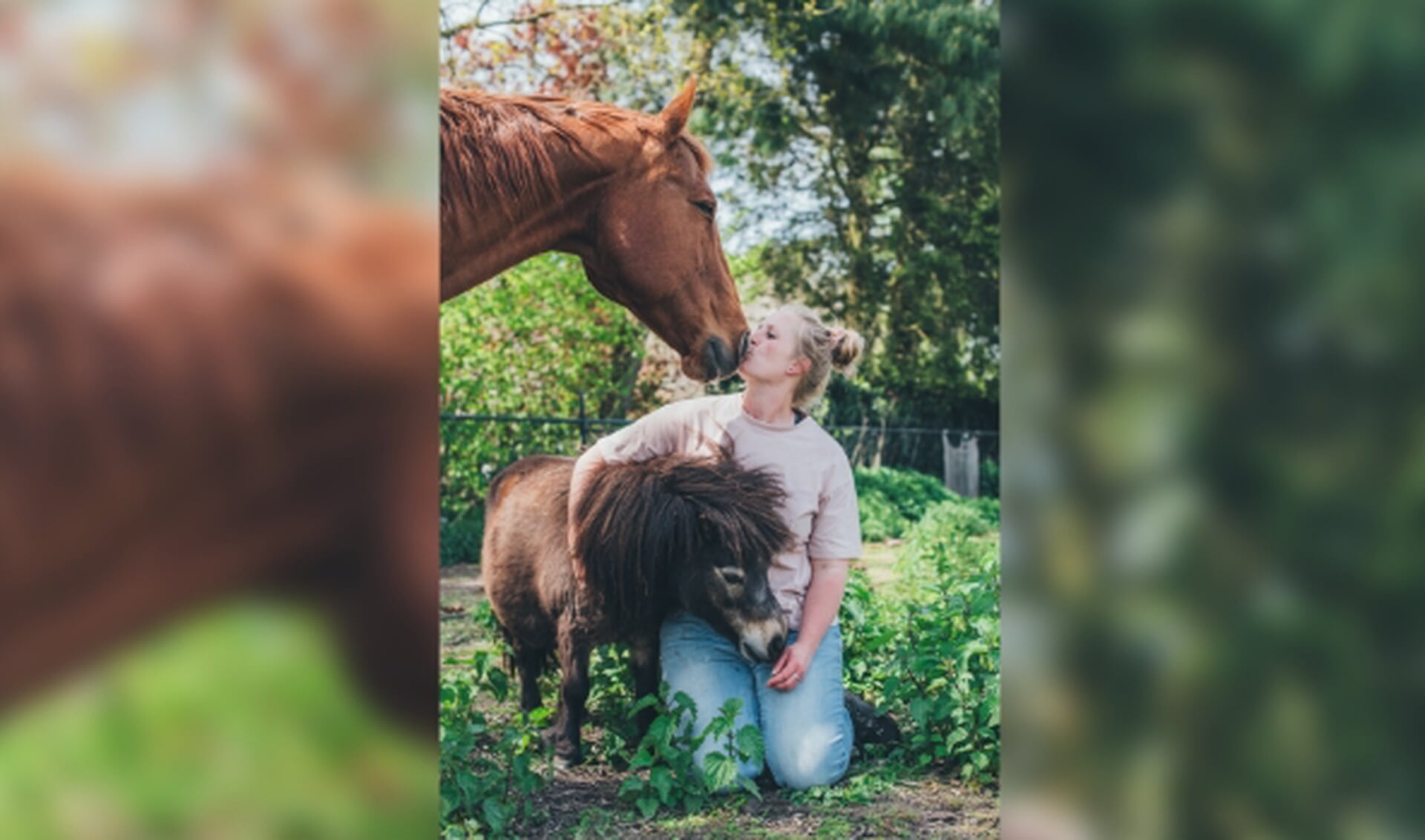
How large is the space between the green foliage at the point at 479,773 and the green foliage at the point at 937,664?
1.04 metres

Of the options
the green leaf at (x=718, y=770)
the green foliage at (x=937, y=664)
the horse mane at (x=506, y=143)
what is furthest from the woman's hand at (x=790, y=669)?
the horse mane at (x=506, y=143)

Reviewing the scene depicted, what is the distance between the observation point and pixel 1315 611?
1312 millimetres

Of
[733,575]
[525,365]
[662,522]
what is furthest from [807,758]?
[525,365]

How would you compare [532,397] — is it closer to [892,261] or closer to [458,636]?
[458,636]

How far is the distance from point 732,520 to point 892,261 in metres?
3.80

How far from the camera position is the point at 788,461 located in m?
3.25

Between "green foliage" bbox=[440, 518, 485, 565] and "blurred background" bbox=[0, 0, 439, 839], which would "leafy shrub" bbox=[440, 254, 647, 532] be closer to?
"green foliage" bbox=[440, 518, 485, 565]

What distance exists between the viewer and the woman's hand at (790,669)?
3.17 metres

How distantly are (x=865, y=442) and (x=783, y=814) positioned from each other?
431 cm

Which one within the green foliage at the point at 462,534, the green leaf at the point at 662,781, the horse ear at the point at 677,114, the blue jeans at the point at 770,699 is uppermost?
the horse ear at the point at 677,114

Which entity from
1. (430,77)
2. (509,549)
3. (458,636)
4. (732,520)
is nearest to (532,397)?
(458,636)

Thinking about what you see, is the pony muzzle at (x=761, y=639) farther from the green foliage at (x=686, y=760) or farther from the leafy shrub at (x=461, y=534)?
the leafy shrub at (x=461, y=534)

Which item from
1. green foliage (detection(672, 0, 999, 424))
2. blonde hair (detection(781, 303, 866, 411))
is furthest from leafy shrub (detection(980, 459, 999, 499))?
blonde hair (detection(781, 303, 866, 411))

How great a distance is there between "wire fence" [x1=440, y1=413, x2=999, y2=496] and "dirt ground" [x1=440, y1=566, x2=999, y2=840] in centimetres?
133
